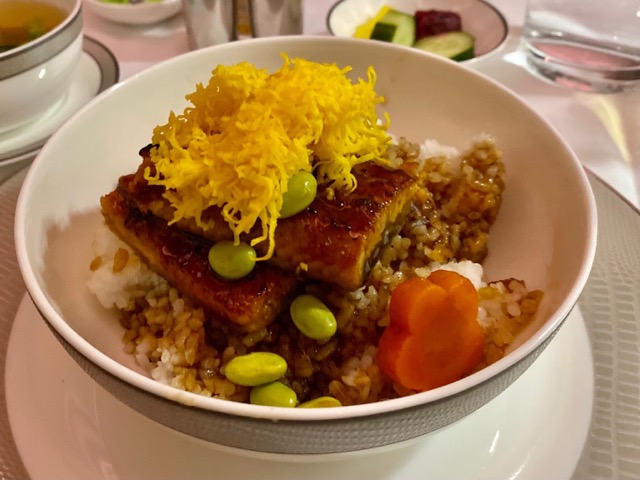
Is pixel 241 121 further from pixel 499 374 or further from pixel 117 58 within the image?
pixel 117 58

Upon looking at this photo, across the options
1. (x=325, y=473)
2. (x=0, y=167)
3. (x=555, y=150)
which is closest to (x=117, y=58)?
(x=0, y=167)

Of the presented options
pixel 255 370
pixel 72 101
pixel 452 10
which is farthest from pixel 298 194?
pixel 452 10

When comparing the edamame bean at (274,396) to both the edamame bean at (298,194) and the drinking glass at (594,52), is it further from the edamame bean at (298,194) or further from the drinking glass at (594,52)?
the drinking glass at (594,52)

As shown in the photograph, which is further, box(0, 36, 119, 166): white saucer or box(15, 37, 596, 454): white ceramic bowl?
box(0, 36, 119, 166): white saucer

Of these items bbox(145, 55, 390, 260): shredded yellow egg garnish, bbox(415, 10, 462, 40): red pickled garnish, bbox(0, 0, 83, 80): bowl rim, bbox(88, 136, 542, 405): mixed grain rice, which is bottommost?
bbox(88, 136, 542, 405): mixed grain rice

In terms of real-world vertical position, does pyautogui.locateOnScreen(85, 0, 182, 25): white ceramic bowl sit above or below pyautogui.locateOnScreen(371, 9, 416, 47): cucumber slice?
above

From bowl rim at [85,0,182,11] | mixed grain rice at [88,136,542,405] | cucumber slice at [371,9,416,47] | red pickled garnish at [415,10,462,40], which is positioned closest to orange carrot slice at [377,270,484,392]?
mixed grain rice at [88,136,542,405]

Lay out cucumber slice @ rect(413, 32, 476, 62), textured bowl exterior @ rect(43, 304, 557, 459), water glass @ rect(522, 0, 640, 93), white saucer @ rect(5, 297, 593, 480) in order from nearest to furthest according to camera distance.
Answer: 1. textured bowl exterior @ rect(43, 304, 557, 459)
2. white saucer @ rect(5, 297, 593, 480)
3. water glass @ rect(522, 0, 640, 93)
4. cucumber slice @ rect(413, 32, 476, 62)

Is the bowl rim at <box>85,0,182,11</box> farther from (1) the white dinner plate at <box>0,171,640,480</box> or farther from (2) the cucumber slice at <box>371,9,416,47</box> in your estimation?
(1) the white dinner plate at <box>0,171,640,480</box>
